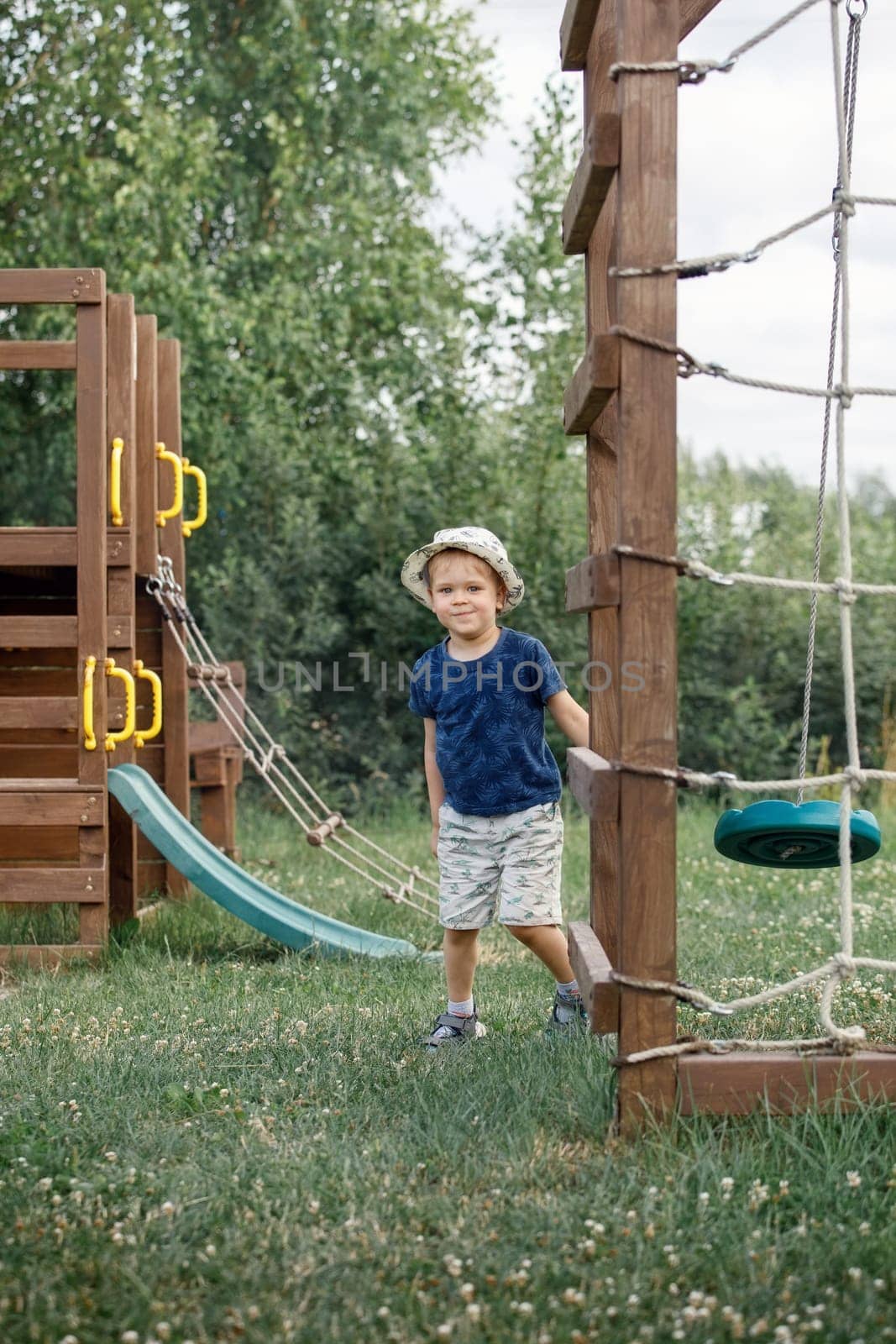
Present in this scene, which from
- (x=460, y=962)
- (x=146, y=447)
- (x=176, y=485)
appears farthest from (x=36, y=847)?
(x=460, y=962)

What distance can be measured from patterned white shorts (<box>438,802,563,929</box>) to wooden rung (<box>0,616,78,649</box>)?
1.93 metres

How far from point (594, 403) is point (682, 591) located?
742 centimetres

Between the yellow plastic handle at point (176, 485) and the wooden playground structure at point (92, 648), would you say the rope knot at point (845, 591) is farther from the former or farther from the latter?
the yellow plastic handle at point (176, 485)

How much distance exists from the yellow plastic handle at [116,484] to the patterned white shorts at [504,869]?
2.04m

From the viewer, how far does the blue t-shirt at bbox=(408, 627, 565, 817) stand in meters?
3.69

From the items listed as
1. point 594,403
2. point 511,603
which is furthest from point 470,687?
point 594,403

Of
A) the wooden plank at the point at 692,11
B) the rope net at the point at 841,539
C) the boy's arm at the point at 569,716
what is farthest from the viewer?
the boy's arm at the point at 569,716

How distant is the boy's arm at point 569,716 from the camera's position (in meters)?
3.63

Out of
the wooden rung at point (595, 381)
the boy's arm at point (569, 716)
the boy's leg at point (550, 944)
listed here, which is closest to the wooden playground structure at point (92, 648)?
the boy's leg at point (550, 944)

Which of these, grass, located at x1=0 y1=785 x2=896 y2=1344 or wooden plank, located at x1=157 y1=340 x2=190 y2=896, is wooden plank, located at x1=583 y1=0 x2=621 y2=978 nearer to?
grass, located at x1=0 y1=785 x2=896 y2=1344

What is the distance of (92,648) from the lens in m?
4.92

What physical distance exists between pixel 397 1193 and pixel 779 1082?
0.79 metres

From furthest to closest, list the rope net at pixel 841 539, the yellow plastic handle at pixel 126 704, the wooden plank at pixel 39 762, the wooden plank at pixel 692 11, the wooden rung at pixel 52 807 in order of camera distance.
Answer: the wooden plank at pixel 39 762, the yellow plastic handle at pixel 126 704, the wooden rung at pixel 52 807, the wooden plank at pixel 692 11, the rope net at pixel 841 539

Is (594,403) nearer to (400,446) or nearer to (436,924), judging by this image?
(436,924)
